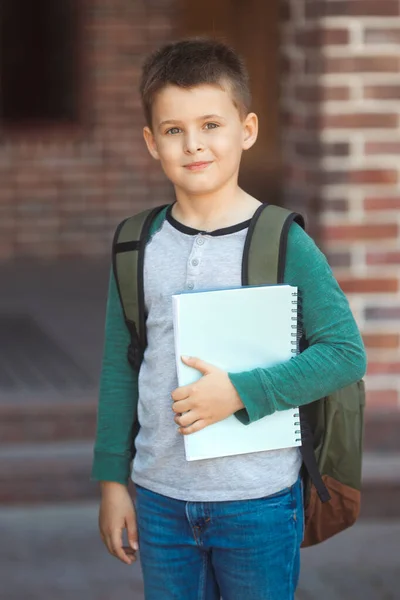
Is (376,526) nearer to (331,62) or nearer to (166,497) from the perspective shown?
(331,62)

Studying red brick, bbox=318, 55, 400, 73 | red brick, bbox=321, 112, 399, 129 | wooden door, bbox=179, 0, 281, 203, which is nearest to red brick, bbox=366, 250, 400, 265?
red brick, bbox=321, 112, 399, 129

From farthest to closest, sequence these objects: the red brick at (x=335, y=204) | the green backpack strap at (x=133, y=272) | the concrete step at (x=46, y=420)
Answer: the concrete step at (x=46, y=420) < the red brick at (x=335, y=204) < the green backpack strap at (x=133, y=272)

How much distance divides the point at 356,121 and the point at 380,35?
36cm

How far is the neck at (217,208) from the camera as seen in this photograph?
260 centimetres

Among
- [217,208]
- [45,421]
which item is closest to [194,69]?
[217,208]

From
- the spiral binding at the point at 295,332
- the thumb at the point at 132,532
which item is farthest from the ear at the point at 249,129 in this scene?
the thumb at the point at 132,532

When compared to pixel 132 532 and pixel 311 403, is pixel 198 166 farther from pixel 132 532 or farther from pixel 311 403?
pixel 132 532

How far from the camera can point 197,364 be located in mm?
2441

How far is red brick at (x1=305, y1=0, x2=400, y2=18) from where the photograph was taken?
4781mm

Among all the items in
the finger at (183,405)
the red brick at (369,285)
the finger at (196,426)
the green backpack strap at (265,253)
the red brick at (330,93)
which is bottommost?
the red brick at (369,285)

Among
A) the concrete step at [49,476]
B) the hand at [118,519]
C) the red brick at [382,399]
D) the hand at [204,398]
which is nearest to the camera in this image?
the hand at [204,398]

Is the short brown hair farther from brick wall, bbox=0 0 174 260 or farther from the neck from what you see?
brick wall, bbox=0 0 174 260

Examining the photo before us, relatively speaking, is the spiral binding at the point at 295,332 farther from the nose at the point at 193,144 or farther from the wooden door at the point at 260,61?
the wooden door at the point at 260,61

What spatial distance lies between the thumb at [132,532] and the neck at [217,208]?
0.71 metres
